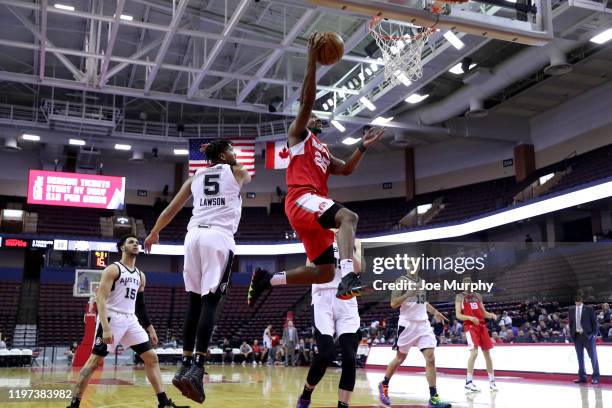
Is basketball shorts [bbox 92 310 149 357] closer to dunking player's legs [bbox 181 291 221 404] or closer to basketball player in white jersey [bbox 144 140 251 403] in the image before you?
basketball player in white jersey [bbox 144 140 251 403]

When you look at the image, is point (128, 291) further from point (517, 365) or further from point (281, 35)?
point (281, 35)

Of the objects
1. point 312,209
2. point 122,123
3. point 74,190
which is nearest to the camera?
point 312,209

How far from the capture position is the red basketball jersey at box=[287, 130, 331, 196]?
15.8 ft

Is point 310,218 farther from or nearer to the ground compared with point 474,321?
farther from the ground

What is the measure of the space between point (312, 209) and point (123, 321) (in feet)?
9.53

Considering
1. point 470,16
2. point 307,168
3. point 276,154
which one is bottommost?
point 307,168

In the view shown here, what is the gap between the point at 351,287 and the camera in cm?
418


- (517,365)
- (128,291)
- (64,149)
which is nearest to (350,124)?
(517,365)

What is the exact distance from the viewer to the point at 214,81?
26641mm

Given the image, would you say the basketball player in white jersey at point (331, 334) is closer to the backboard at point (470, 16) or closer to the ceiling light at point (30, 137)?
the backboard at point (470, 16)

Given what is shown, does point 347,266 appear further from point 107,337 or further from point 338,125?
point 338,125

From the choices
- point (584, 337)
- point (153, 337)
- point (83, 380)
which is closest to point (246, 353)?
point (584, 337)

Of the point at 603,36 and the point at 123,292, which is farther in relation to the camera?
the point at 603,36

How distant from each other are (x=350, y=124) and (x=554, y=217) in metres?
10.4
